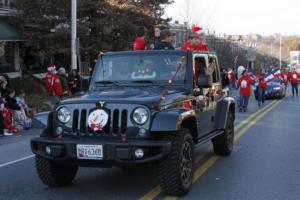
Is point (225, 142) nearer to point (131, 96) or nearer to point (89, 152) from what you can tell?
point (131, 96)

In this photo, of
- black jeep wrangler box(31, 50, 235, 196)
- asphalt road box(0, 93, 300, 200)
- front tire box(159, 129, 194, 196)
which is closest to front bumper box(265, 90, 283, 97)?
asphalt road box(0, 93, 300, 200)

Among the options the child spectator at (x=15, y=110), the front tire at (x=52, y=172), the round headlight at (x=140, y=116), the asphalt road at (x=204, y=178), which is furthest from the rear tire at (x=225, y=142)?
the child spectator at (x=15, y=110)

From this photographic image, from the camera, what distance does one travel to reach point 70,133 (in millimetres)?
6102

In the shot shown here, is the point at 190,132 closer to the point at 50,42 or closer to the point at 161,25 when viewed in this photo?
the point at 50,42

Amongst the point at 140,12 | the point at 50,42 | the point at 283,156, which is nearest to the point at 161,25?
the point at 140,12

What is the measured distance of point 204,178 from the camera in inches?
286

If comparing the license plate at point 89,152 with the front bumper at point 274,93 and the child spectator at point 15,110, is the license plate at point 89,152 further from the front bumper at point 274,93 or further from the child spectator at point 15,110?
the front bumper at point 274,93

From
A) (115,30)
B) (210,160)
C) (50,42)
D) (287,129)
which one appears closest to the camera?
(210,160)

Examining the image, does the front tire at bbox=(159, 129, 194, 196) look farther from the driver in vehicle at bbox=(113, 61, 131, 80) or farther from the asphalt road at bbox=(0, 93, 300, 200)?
the driver in vehicle at bbox=(113, 61, 131, 80)

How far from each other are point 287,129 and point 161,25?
→ 1777 cm

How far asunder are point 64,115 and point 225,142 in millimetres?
3836

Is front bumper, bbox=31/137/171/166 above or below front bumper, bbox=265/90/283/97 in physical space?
above

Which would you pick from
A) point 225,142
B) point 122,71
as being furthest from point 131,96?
point 225,142

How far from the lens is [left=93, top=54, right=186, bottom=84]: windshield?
7.11m
